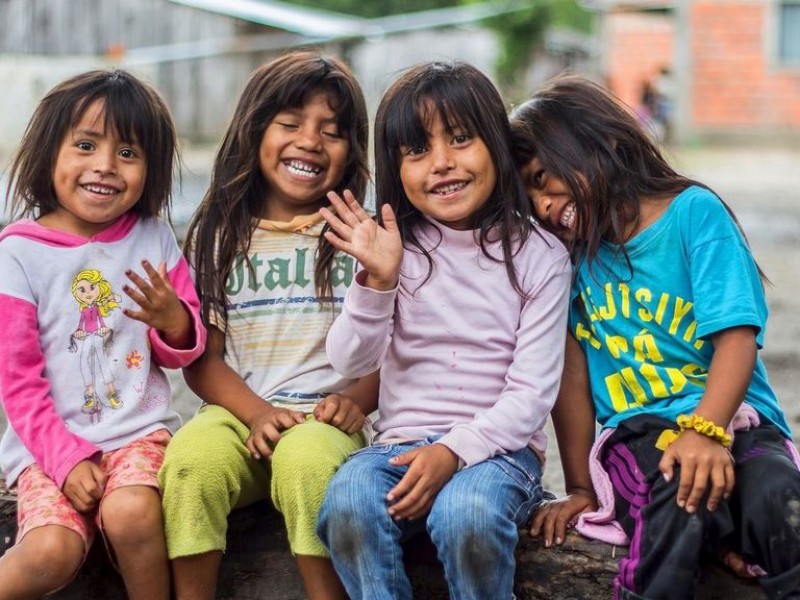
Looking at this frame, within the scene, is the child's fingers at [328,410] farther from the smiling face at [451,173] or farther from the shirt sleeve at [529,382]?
the smiling face at [451,173]

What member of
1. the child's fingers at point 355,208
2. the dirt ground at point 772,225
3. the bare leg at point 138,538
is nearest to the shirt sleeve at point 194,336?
the bare leg at point 138,538

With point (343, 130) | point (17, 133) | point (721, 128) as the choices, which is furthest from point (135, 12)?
point (343, 130)

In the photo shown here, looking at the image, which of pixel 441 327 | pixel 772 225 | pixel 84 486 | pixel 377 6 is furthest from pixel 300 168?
pixel 377 6

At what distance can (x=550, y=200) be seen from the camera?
8.76 ft

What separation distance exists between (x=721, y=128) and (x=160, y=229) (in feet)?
68.3

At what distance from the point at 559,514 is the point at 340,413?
524 mm

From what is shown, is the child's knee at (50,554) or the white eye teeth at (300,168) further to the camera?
the white eye teeth at (300,168)

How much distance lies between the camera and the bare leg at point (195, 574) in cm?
247

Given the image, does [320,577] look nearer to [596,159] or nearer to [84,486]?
[84,486]

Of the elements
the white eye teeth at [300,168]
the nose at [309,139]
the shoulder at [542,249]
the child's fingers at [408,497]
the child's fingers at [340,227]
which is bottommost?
the child's fingers at [408,497]

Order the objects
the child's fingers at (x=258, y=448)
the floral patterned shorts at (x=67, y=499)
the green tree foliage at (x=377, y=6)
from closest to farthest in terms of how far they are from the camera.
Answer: the floral patterned shorts at (x=67, y=499) < the child's fingers at (x=258, y=448) < the green tree foliage at (x=377, y=6)

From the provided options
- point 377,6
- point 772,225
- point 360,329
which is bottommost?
point 772,225

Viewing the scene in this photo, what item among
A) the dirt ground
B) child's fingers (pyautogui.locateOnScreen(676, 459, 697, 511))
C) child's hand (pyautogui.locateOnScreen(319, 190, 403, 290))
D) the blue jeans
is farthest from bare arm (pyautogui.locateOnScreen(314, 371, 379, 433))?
the dirt ground

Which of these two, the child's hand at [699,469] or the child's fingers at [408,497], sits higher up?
the child's hand at [699,469]
